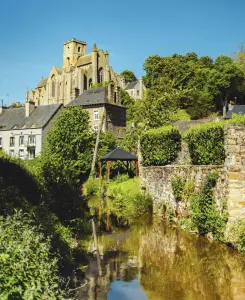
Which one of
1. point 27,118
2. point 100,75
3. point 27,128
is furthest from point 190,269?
point 100,75

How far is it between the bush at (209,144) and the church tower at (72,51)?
8216 centimetres

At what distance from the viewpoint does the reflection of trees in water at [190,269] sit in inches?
277

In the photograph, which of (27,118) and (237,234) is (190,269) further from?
(27,118)

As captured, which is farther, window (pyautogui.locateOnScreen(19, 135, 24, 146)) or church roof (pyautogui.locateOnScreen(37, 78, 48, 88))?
church roof (pyautogui.locateOnScreen(37, 78, 48, 88))

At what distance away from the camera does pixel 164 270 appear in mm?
8414

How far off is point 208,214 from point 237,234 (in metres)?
1.76

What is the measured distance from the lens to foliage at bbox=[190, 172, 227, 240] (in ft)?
36.3

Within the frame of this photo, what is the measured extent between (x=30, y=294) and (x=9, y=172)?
799cm

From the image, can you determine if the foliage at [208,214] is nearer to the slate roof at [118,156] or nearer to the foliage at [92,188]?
the slate roof at [118,156]

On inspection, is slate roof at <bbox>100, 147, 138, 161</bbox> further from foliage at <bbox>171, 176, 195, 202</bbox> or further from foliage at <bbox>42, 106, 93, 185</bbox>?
foliage at <bbox>171, 176, 195, 202</bbox>

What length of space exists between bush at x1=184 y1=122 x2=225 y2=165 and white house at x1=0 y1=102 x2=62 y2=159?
35.2 meters

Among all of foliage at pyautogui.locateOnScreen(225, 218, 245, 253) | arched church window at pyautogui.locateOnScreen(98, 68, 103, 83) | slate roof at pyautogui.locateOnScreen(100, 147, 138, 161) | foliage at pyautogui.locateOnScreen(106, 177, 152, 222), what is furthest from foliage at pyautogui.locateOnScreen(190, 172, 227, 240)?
arched church window at pyautogui.locateOnScreen(98, 68, 103, 83)

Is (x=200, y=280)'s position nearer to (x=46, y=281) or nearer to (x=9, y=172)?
(x=46, y=281)

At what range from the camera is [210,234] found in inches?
454
